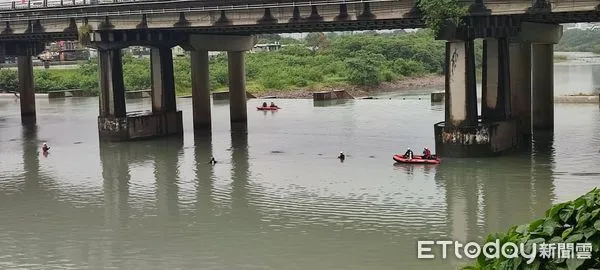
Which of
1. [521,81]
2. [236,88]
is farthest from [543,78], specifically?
[236,88]

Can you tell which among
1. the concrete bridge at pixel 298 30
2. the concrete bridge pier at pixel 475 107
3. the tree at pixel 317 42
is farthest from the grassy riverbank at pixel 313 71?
the concrete bridge pier at pixel 475 107

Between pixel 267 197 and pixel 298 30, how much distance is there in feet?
69.9

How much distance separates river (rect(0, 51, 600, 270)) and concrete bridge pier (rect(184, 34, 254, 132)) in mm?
2580

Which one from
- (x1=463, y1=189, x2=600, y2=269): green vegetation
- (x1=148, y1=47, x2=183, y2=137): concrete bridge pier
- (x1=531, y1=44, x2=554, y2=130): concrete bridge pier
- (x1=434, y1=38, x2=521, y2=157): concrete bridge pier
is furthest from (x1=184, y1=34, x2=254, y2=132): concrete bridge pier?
(x1=463, y1=189, x2=600, y2=269): green vegetation

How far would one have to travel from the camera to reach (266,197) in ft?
90.5

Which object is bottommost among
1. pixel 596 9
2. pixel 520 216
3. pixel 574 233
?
pixel 520 216

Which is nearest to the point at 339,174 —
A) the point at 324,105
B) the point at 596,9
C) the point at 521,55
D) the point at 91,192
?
the point at 91,192

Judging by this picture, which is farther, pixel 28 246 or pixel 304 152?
pixel 304 152

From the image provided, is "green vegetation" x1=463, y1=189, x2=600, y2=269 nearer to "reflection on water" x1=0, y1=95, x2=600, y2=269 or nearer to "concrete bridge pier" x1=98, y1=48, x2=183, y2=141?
"reflection on water" x1=0, y1=95, x2=600, y2=269

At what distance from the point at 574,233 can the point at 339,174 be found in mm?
26721

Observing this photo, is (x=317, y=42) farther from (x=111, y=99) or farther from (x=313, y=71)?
(x=111, y=99)

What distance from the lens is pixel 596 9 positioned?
106ft

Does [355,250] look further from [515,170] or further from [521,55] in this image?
[521,55]

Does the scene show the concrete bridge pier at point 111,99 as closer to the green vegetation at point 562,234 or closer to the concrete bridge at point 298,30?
the concrete bridge at point 298,30
